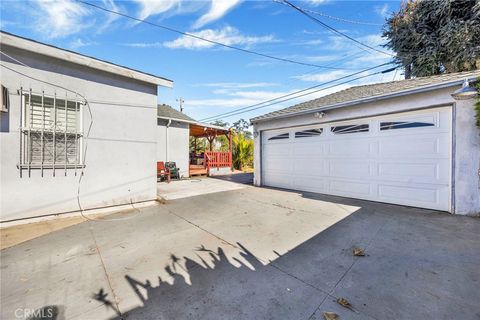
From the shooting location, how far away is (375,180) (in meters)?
5.65

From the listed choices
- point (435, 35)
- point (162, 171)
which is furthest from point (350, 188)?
point (435, 35)

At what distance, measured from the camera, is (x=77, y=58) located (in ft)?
14.2

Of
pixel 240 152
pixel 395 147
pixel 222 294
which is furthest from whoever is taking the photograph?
pixel 240 152

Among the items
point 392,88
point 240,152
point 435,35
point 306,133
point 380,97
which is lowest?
point 240,152

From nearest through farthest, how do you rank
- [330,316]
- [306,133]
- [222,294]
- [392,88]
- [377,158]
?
1. [330,316]
2. [222,294]
3. [377,158]
4. [392,88]
5. [306,133]

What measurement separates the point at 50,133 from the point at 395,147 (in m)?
8.01

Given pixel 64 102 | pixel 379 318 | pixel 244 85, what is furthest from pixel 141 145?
pixel 244 85

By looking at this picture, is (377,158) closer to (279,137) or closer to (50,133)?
(279,137)

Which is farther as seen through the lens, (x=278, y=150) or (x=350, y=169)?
(x=278, y=150)

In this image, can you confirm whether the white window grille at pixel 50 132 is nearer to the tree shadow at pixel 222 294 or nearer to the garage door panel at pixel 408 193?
the tree shadow at pixel 222 294

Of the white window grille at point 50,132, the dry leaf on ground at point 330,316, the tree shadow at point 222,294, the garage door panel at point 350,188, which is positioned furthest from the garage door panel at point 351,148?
the white window grille at point 50,132

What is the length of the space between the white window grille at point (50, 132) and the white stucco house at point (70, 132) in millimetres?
14

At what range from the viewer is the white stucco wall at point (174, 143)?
10555 millimetres
